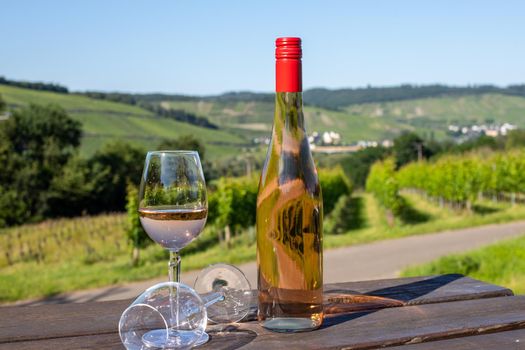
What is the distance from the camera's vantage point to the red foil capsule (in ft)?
4.74

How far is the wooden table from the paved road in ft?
27.2

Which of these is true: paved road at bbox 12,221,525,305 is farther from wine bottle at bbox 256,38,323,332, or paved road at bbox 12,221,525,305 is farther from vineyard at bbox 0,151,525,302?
wine bottle at bbox 256,38,323,332

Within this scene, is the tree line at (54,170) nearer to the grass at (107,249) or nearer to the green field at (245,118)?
the green field at (245,118)

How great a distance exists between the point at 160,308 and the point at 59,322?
0.39 metres

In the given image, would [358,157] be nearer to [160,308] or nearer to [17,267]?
[17,267]

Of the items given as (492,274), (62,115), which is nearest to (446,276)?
(492,274)

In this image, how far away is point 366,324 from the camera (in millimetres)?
1527

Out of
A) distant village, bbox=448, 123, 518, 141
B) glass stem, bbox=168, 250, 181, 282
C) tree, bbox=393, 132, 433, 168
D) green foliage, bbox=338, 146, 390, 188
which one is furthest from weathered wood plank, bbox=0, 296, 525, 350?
distant village, bbox=448, 123, 518, 141

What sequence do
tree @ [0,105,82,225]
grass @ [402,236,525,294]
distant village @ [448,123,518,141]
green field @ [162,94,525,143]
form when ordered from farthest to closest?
green field @ [162,94,525,143]
distant village @ [448,123,518,141]
tree @ [0,105,82,225]
grass @ [402,236,525,294]

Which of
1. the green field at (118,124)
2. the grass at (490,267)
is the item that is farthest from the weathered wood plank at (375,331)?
the green field at (118,124)

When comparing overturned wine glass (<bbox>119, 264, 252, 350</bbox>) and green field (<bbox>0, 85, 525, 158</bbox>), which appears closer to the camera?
overturned wine glass (<bbox>119, 264, 252, 350</bbox>)

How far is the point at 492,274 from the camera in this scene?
905 cm

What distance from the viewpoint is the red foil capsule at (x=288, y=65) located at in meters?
1.45

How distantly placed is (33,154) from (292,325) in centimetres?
4909
